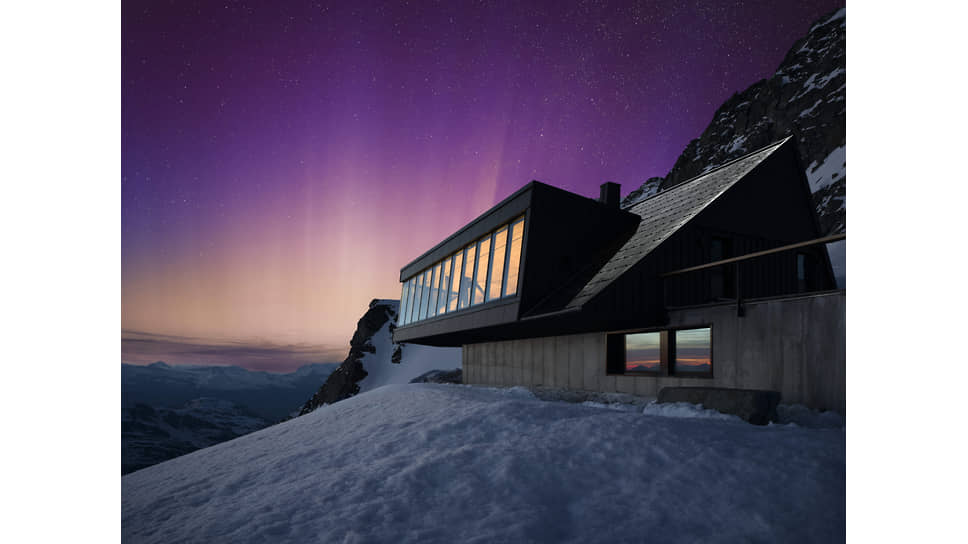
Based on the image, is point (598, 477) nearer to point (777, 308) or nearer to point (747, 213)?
point (777, 308)

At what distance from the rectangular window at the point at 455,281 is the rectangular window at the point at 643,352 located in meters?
6.56

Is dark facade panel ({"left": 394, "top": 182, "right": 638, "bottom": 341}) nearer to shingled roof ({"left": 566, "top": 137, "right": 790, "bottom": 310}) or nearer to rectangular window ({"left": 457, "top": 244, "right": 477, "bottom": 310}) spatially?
rectangular window ({"left": 457, "top": 244, "right": 477, "bottom": 310})

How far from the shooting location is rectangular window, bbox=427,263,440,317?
18734 millimetres

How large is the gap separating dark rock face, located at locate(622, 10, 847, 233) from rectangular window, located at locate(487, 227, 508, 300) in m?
50.5

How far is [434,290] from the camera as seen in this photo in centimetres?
1912

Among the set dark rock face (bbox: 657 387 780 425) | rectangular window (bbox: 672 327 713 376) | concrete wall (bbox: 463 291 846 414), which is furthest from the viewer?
Result: rectangular window (bbox: 672 327 713 376)

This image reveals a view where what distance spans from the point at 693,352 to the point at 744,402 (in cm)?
313

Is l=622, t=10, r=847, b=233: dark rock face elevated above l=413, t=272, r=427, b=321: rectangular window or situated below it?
above

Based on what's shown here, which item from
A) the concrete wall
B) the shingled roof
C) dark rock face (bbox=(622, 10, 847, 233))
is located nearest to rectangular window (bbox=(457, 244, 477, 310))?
the concrete wall

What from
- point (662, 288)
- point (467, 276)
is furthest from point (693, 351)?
point (467, 276)

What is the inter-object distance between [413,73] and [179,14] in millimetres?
3638

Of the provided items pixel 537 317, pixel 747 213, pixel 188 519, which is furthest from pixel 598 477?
pixel 747 213

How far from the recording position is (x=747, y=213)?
13.5 m

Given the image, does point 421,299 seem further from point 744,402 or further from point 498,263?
point 744,402
